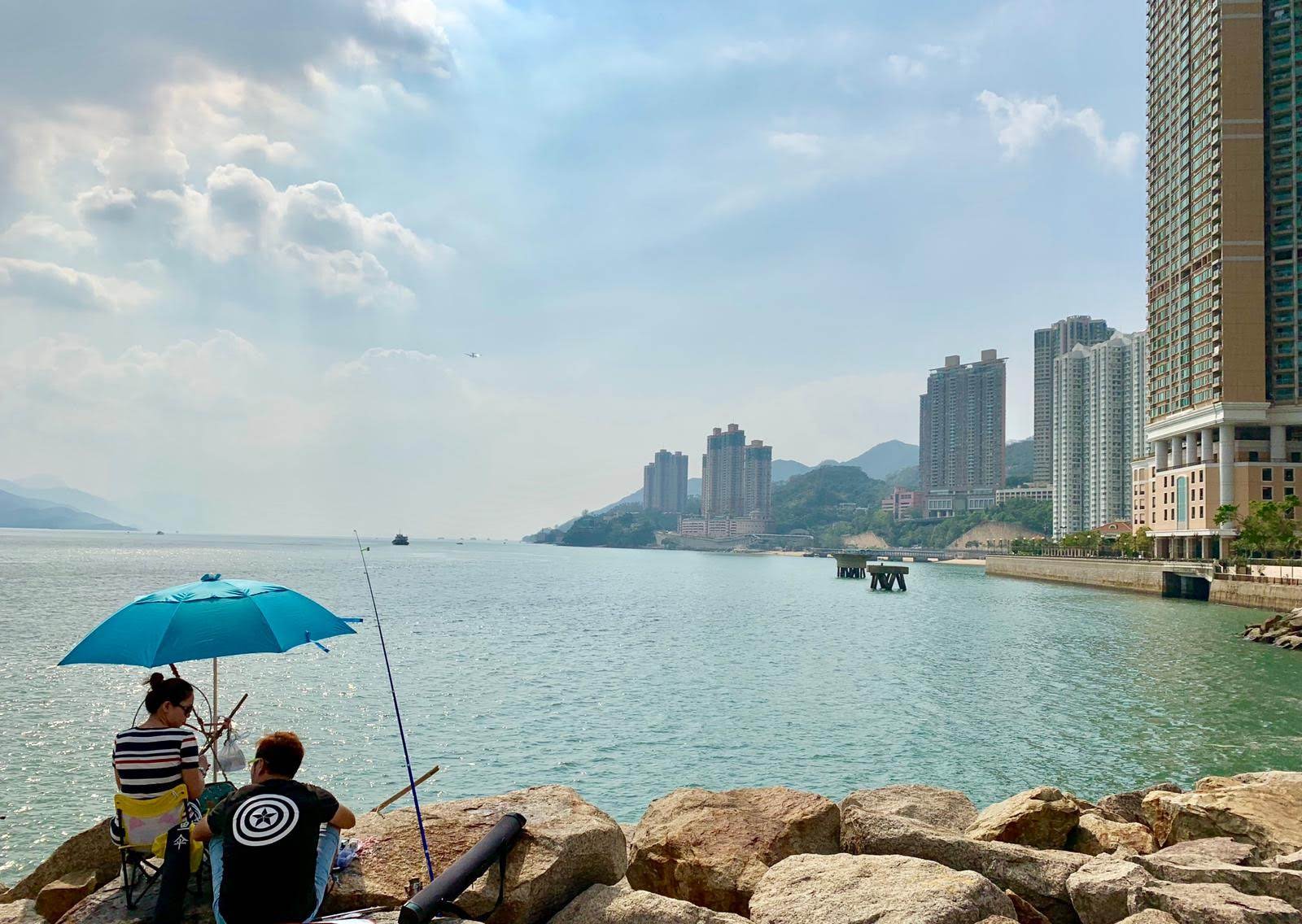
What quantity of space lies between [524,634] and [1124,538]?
92321 mm

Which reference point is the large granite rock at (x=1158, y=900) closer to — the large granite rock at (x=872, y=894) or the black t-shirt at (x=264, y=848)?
the large granite rock at (x=872, y=894)

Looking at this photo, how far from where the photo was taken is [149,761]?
19.0 ft

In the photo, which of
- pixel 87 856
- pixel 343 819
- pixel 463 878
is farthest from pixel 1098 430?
pixel 343 819

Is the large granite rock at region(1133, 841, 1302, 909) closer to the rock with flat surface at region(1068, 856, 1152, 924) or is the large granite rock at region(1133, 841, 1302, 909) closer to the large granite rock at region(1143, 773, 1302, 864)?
the rock with flat surface at region(1068, 856, 1152, 924)

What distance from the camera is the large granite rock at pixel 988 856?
6.79 meters

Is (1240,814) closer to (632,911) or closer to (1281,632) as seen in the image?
(632,911)

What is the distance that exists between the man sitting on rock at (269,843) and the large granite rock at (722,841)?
380cm

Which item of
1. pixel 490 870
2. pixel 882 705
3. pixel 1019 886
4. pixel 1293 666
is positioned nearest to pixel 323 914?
pixel 490 870

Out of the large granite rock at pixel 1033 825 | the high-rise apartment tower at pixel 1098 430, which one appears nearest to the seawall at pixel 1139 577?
the high-rise apartment tower at pixel 1098 430

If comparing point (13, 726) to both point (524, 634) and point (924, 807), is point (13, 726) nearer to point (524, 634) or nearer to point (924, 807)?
point (924, 807)

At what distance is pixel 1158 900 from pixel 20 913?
27.4 ft

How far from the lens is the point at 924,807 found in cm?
964

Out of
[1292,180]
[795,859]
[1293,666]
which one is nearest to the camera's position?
[795,859]

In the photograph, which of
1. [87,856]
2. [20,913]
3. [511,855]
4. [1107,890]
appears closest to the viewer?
[1107,890]
